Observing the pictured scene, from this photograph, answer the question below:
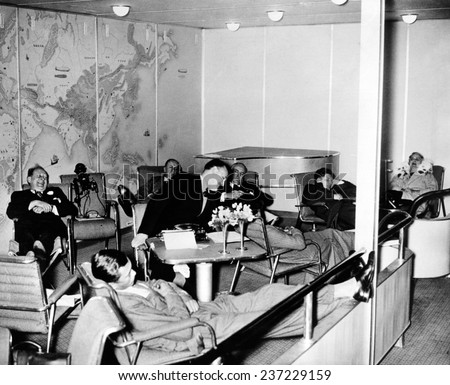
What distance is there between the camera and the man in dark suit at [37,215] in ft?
20.9

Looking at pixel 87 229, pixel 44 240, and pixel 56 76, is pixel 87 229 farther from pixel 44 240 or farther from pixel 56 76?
pixel 56 76

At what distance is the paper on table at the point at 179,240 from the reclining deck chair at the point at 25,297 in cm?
104

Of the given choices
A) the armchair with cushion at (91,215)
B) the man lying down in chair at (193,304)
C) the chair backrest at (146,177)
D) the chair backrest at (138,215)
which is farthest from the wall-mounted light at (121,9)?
the man lying down in chair at (193,304)

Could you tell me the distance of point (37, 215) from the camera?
6508 millimetres

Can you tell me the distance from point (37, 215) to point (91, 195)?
4.08 ft

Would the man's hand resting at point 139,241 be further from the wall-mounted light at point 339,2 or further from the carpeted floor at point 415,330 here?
the wall-mounted light at point 339,2

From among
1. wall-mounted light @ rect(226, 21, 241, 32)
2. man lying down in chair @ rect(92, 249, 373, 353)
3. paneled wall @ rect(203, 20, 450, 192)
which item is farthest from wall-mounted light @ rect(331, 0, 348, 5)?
man lying down in chair @ rect(92, 249, 373, 353)

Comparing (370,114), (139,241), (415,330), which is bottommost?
(415,330)

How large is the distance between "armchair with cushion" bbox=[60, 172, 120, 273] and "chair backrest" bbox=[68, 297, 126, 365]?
132 inches

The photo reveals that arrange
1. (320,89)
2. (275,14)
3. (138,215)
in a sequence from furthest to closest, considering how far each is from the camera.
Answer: (320,89)
(275,14)
(138,215)

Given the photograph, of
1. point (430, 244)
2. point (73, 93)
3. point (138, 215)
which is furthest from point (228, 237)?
point (73, 93)

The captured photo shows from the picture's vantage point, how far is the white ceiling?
7.30 m

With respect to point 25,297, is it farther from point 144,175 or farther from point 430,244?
point 144,175

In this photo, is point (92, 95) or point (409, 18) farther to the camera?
point (409, 18)
